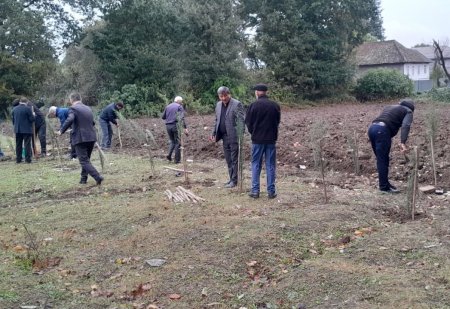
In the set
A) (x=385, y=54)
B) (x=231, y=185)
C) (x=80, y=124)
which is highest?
(x=385, y=54)

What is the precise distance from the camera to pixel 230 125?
10352mm

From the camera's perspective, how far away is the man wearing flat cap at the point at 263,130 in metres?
9.21

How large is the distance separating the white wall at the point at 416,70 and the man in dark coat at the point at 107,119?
50192mm

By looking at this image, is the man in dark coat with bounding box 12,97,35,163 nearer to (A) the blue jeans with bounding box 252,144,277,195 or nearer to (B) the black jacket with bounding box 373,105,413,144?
(A) the blue jeans with bounding box 252,144,277,195

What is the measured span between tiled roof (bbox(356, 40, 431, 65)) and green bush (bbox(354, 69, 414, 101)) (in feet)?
60.5

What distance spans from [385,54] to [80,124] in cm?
5491

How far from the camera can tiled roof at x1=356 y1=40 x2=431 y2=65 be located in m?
60.5

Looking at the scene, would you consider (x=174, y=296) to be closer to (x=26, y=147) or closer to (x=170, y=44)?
(x=26, y=147)

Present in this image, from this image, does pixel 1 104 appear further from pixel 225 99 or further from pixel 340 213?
pixel 340 213

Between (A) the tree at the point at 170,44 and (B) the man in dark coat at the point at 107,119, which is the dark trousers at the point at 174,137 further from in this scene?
(A) the tree at the point at 170,44

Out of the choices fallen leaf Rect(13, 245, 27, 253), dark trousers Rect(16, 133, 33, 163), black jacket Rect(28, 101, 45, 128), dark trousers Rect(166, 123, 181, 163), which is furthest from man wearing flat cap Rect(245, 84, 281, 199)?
black jacket Rect(28, 101, 45, 128)

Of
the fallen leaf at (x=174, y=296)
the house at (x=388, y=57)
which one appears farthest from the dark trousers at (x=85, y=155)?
the house at (x=388, y=57)

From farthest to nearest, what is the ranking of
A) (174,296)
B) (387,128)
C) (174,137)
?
(174,137) → (387,128) → (174,296)

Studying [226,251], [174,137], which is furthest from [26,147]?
[226,251]
